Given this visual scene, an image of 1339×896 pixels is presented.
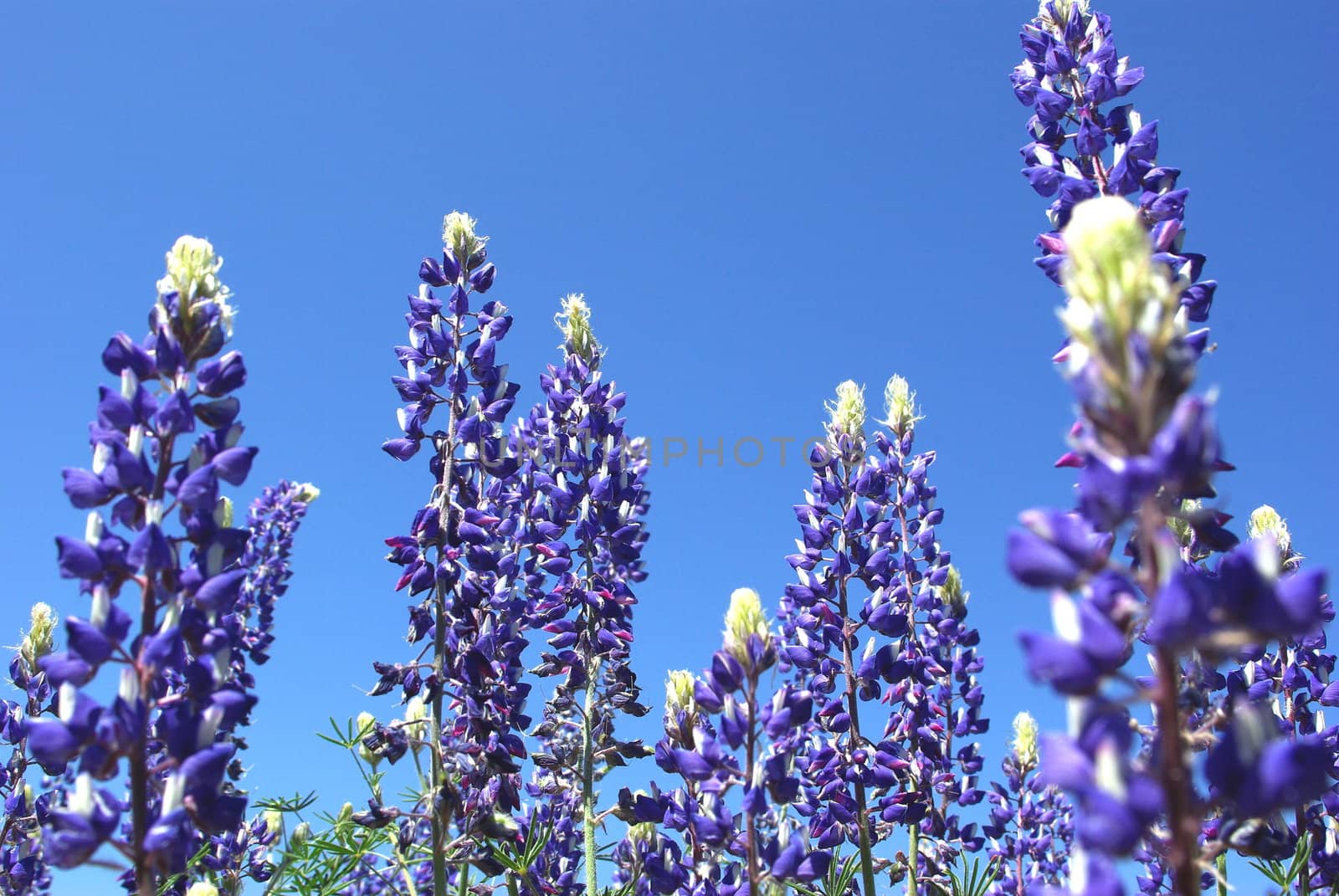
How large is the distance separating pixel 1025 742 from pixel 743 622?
29.2 ft

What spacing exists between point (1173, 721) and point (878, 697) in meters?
4.90

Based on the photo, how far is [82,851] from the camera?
321 centimetres

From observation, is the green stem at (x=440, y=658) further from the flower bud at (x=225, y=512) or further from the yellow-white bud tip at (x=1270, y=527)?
the yellow-white bud tip at (x=1270, y=527)

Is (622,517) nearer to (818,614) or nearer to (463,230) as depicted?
(818,614)

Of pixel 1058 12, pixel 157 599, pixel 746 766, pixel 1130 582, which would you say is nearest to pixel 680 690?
pixel 746 766

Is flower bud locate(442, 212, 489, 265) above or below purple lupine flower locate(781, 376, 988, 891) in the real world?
above

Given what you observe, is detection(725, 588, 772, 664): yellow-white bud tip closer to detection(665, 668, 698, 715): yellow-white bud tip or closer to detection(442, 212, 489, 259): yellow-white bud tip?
detection(665, 668, 698, 715): yellow-white bud tip

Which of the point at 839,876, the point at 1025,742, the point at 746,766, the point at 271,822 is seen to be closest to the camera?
the point at 746,766

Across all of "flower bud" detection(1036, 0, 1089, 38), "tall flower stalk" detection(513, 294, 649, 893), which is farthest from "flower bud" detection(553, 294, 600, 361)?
"flower bud" detection(1036, 0, 1089, 38)

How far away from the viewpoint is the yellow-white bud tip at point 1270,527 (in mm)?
7270

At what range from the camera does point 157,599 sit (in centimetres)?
363

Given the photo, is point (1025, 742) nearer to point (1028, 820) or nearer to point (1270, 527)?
point (1028, 820)

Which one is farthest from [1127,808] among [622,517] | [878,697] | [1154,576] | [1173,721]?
[622,517]

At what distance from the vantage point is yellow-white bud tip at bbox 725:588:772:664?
15.1 ft
